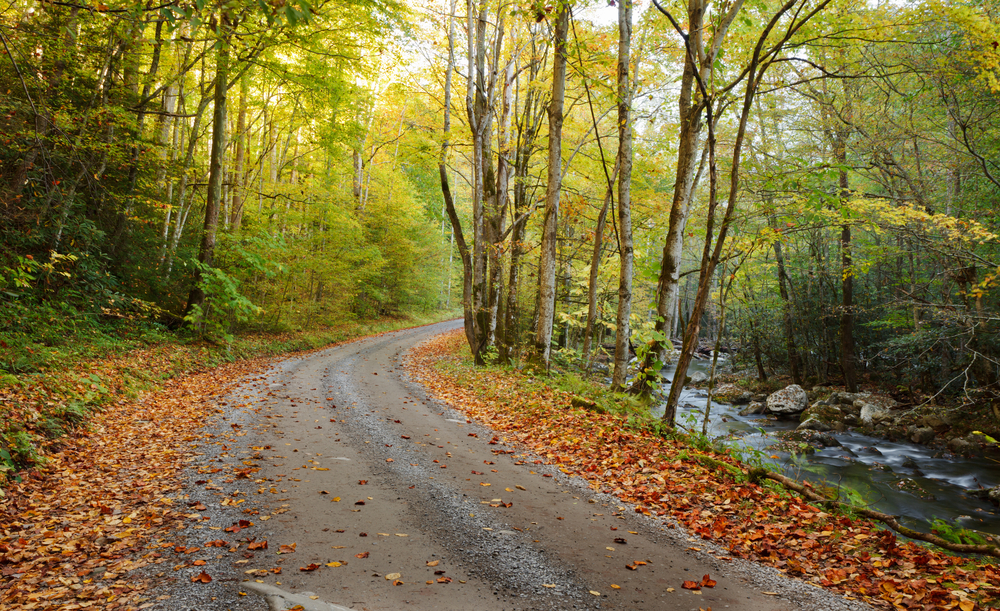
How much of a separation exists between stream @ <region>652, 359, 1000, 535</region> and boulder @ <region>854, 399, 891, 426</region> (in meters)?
0.83

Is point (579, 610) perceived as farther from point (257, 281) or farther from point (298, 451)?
point (257, 281)

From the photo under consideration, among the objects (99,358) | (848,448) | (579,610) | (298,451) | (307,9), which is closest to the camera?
(307,9)

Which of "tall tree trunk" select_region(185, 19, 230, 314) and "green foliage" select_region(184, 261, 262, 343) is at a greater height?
"tall tree trunk" select_region(185, 19, 230, 314)

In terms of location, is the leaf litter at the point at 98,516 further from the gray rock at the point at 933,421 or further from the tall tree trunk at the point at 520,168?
the gray rock at the point at 933,421

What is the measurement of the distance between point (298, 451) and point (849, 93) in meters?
16.6

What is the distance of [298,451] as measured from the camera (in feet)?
20.4

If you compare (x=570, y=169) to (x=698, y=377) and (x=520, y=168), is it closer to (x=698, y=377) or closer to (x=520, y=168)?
(x=520, y=168)

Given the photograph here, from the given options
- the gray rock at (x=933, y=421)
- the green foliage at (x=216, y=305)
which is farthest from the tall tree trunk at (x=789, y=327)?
the green foliage at (x=216, y=305)

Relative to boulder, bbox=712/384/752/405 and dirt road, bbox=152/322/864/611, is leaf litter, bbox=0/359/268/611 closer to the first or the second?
dirt road, bbox=152/322/864/611

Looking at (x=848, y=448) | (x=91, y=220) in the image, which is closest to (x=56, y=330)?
(x=91, y=220)

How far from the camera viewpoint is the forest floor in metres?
3.37

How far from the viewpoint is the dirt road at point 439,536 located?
3277 millimetres

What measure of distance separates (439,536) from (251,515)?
183 centimetres

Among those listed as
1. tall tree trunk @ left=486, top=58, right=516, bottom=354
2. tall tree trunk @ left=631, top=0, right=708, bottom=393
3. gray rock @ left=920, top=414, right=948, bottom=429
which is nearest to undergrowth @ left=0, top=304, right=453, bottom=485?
tall tree trunk @ left=486, top=58, right=516, bottom=354
